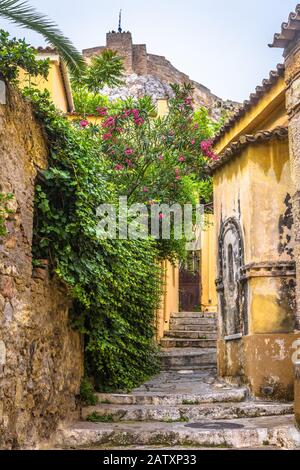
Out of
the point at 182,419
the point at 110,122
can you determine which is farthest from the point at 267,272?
the point at 110,122

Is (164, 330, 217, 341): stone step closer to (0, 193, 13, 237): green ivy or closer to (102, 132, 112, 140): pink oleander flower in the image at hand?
(102, 132, 112, 140): pink oleander flower

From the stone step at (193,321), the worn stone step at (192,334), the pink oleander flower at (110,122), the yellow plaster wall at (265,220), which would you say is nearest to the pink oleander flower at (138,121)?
the pink oleander flower at (110,122)

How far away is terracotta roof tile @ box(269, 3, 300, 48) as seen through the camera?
25.2 ft

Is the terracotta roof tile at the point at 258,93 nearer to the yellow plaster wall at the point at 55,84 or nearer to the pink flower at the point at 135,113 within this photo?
the pink flower at the point at 135,113

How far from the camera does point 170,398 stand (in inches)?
368

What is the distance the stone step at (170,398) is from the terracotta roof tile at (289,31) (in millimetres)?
5344

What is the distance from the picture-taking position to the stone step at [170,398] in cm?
927

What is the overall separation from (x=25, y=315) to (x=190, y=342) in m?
9.81

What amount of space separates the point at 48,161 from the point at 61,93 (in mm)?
9462

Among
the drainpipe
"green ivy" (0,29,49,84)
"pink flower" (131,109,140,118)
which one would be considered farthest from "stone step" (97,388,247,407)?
"pink flower" (131,109,140,118)

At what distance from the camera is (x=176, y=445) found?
293 inches

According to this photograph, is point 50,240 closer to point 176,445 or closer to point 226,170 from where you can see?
point 176,445

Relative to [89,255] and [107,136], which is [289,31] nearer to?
[89,255]

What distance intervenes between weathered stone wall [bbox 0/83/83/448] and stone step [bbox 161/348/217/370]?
5.45 m
